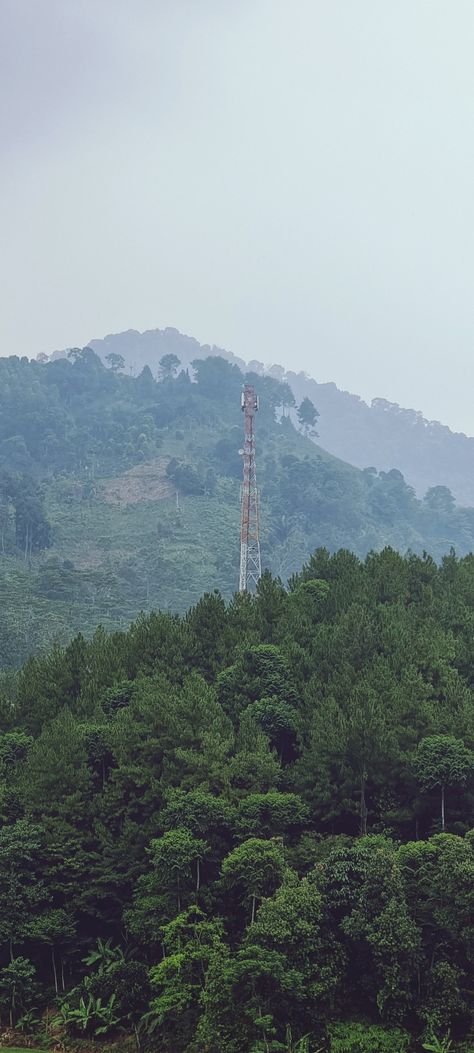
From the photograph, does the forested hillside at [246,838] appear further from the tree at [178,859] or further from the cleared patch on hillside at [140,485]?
the cleared patch on hillside at [140,485]

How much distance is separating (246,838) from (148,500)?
75314 millimetres

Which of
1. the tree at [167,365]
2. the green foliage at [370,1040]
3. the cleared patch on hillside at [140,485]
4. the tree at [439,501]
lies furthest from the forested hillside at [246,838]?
the tree at [167,365]

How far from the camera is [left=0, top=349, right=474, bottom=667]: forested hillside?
76.6 meters

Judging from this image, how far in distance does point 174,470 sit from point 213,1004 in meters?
82.2

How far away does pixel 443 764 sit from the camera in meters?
25.5

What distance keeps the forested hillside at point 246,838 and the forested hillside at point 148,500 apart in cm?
2880

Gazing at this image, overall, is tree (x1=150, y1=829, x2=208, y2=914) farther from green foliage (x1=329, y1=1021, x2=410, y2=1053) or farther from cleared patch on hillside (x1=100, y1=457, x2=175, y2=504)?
cleared patch on hillside (x1=100, y1=457, x2=175, y2=504)

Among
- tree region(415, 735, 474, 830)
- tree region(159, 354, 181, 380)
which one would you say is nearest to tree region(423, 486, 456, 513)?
tree region(159, 354, 181, 380)

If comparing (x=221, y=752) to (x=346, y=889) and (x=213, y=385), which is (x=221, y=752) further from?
(x=213, y=385)

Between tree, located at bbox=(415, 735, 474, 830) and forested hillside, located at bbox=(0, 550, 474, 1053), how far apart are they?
55mm

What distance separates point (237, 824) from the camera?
25359 millimetres

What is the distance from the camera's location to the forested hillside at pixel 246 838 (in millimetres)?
21844

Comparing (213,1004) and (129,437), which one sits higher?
(129,437)

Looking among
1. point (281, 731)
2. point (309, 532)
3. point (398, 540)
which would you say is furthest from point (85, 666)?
point (398, 540)
